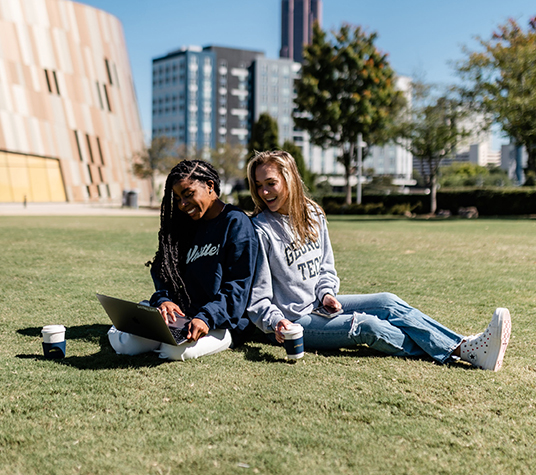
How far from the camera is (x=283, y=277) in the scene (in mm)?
3955

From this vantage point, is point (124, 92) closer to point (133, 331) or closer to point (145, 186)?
point (145, 186)

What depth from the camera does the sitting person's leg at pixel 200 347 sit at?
3766mm

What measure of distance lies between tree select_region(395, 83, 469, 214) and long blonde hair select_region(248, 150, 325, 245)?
2541 centimetres

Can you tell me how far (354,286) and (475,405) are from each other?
14.0ft

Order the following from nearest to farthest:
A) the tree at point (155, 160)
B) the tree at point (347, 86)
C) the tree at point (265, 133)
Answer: the tree at point (347, 86), the tree at point (265, 133), the tree at point (155, 160)

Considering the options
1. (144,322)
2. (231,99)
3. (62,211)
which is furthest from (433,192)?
(231,99)

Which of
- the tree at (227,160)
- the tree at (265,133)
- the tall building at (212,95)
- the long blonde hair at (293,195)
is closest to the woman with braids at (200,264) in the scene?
the long blonde hair at (293,195)

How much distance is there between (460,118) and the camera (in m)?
27.4

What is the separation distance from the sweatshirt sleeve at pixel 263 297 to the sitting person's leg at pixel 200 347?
29 centimetres

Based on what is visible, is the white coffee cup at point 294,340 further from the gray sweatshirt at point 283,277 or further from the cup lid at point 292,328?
the gray sweatshirt at point 283,277

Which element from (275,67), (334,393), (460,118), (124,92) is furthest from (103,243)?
(275,67)

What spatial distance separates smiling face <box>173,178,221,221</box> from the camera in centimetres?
387

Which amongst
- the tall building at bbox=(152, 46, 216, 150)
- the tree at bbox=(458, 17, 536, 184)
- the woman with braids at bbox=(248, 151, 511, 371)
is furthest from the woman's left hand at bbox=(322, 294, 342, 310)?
the tall building at bbox=(152, 46, 216, 150)

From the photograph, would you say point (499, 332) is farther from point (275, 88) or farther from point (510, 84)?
point (275, 88)
